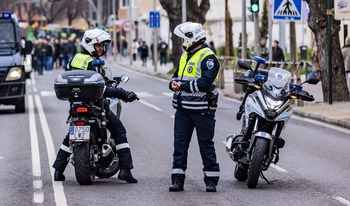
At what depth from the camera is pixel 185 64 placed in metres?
10.1

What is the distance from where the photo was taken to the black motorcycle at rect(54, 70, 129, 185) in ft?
33.7

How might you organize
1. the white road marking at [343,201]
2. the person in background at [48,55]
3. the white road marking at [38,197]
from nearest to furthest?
the white road marking at [343,201] < the white road marking at [38,197] < the person in background at [48,55]

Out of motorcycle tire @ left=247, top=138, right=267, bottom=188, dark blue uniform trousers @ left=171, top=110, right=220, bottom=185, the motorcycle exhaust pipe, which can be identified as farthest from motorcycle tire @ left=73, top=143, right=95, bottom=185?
motorcycle tire @ left=247, top=138, right=267, bottom=188

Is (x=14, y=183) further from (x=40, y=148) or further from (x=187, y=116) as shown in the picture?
(x=40, y=148)

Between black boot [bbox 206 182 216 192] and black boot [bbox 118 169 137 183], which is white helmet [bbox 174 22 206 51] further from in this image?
black boot [bbox 118 169 137 183]

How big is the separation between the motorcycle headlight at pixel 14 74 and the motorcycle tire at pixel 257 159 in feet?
43.1

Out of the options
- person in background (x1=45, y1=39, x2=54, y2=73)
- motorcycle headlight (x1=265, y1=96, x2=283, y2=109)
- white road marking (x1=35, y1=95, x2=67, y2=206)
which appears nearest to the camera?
white road marking (x1=35, y1=95, x2=67, y2=206)

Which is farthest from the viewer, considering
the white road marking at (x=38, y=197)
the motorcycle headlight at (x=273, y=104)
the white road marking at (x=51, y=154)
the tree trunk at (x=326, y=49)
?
the tree trunk at (x=326, y=49)

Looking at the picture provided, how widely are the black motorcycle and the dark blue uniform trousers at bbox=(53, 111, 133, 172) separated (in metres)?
0.16

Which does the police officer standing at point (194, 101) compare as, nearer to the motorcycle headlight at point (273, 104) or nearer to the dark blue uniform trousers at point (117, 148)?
the motorcycle headlight at point (273, 104)

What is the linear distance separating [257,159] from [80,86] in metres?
1.99

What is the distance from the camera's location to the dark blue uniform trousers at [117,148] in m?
10.8

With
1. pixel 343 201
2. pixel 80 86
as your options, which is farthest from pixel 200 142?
pixel 343 201

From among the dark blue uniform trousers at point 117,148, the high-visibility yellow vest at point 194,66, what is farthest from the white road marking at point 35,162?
the high-visibility yellow vest at point 194,66
